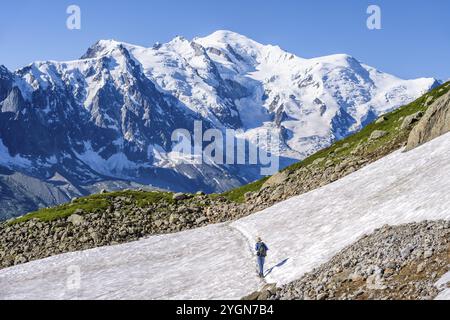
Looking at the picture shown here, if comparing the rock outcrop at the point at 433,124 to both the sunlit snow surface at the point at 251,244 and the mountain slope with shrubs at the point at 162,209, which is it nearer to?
the sunlit snow surface at the point at 251,244

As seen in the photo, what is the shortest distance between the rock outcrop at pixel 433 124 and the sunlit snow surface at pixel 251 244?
2.45m

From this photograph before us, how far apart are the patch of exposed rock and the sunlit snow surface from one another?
2.58 m

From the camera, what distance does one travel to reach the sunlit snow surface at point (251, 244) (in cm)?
4250

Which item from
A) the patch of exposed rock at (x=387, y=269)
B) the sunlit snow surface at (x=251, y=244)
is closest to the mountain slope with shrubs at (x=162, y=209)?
the sunlit snow surface at (x=251, y=244)

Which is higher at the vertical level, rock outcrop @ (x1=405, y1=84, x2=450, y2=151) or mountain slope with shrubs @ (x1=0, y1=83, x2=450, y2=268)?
rock outcrop @ (x1=405, y1=84, x2=450, y2=151)

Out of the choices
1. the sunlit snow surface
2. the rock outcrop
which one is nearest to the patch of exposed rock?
the sunlit snow surface

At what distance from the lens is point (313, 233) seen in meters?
48.7

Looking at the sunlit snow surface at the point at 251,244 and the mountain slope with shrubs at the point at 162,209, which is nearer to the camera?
the sunlit snow surface at the point at 251,244

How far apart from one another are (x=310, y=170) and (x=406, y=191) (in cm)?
2857

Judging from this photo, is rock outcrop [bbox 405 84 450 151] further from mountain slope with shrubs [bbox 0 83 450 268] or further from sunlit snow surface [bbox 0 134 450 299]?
mountain slope with shrubs [bbox 0 83 450 268]

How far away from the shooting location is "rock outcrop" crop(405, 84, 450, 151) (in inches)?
2388


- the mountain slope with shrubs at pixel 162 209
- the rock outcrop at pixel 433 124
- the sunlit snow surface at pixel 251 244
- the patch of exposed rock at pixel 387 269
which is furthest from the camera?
the mountain slope with shrubs at pixel 162 209
